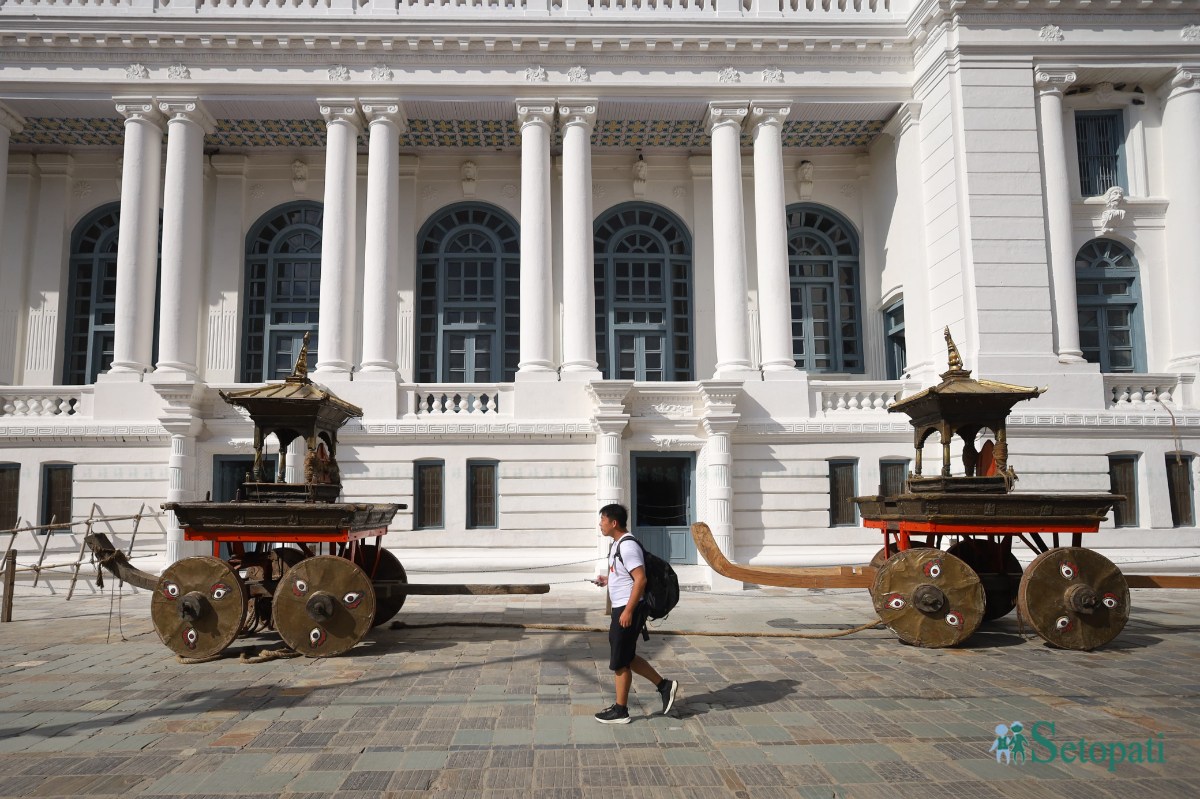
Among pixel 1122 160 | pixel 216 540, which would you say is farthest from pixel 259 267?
pixel 1122 160

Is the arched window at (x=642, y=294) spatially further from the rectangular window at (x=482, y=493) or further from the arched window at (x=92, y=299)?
the arched window at (x=92, y=299)

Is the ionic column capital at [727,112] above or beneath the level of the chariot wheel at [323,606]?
above

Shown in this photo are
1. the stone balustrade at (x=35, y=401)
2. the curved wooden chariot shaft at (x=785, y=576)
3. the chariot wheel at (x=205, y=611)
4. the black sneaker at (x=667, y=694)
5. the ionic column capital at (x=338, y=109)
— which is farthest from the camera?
the ionic column capital at (x=338, y=109)

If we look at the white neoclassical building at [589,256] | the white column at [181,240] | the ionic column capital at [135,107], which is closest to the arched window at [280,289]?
the white neoclassical building at [589,256]

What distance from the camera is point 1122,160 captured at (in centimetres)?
1873

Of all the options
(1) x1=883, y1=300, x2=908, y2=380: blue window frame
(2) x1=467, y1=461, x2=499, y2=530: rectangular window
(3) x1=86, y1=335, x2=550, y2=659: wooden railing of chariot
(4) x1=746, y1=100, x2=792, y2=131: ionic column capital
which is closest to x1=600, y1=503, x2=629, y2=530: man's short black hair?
(3) x1=86, y1=335, x2=550, y2=659: wooden railing of chariot

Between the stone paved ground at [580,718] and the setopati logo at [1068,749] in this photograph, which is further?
the setopati logo at [1068,749]

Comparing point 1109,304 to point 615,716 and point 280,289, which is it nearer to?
point 615,716

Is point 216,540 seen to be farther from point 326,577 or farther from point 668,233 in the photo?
point 668,233

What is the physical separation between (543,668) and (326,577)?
8.61 ft

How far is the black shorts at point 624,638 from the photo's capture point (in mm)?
6023

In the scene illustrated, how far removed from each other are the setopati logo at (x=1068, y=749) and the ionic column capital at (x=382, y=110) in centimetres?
1737

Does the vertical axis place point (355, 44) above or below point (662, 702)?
above

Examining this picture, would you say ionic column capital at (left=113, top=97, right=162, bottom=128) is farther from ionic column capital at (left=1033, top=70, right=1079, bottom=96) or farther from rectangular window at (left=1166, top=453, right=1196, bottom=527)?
rectangular window at (left=1166, top=453, right=1196, bottom=527)
